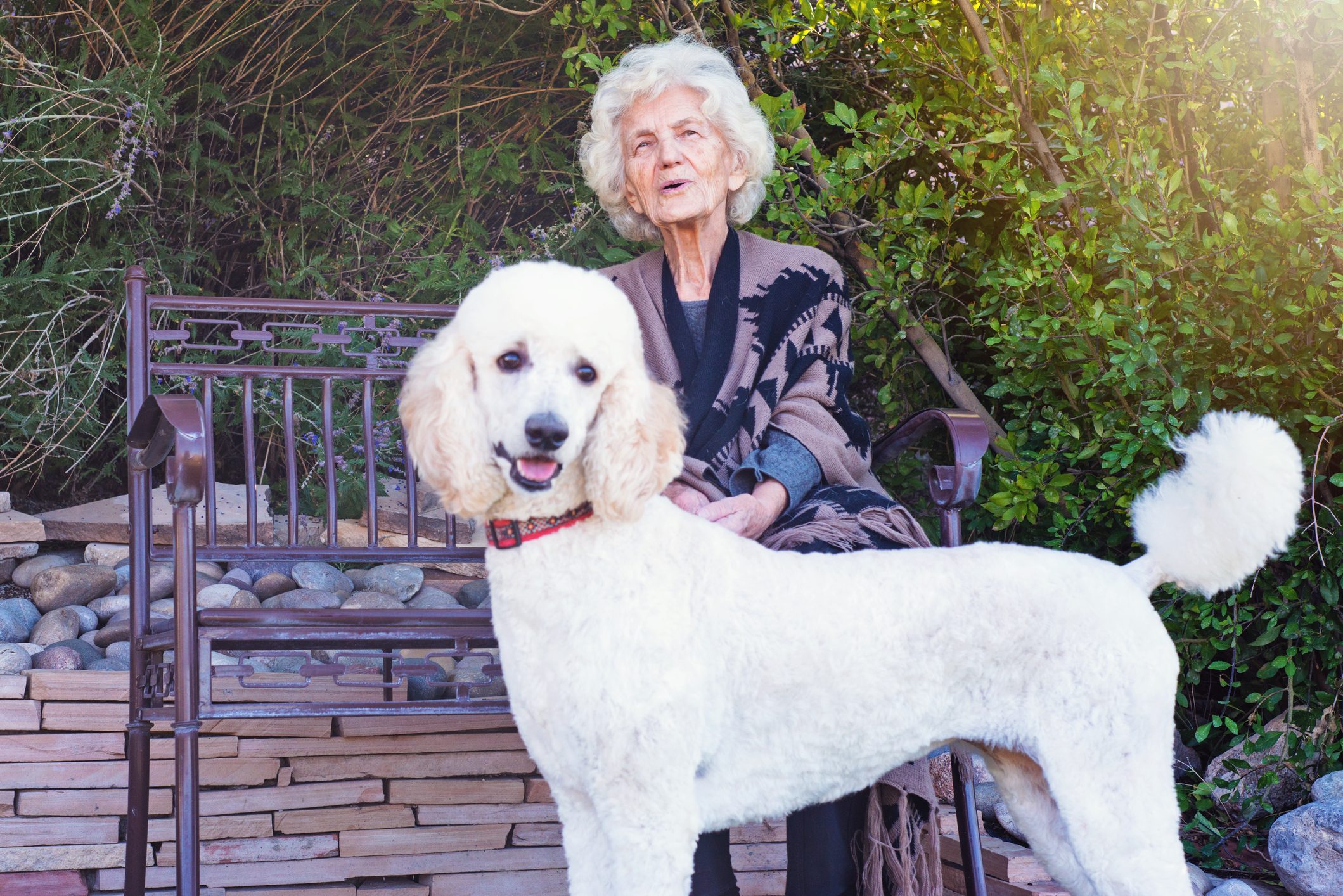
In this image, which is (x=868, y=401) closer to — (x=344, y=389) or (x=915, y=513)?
(x=915, y=513)

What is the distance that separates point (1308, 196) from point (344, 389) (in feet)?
8.62

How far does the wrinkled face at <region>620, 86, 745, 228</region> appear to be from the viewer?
2182 millimetres

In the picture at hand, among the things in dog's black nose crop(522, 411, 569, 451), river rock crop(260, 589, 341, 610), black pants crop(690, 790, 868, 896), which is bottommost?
black pants crop(690, 790, 868, 896)

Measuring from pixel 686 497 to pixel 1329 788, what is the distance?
1426mm

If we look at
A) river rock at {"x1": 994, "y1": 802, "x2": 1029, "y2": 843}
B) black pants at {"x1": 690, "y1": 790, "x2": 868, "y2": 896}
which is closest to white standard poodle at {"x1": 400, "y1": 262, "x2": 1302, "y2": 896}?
black pants at {"x1": 690, "y1": 790, "x2": 868, "y2": 896}

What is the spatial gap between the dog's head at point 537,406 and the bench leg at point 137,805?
974 mm

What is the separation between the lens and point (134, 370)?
2.25 m

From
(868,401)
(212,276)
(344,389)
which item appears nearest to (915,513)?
(868,401)

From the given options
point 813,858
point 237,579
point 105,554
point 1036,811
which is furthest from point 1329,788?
point 105,554

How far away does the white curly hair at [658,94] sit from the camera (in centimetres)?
221

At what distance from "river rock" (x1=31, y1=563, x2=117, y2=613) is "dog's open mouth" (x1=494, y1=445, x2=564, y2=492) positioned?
6.91ft

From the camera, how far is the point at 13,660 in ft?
8.20

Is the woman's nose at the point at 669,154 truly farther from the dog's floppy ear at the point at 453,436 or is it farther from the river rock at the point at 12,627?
the river rock at the point at 12,627

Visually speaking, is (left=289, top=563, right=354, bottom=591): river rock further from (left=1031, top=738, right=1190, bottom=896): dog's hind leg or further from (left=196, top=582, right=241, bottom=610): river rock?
(left=1031, top=738, right=1190, bottom=896): dog's hind leg
